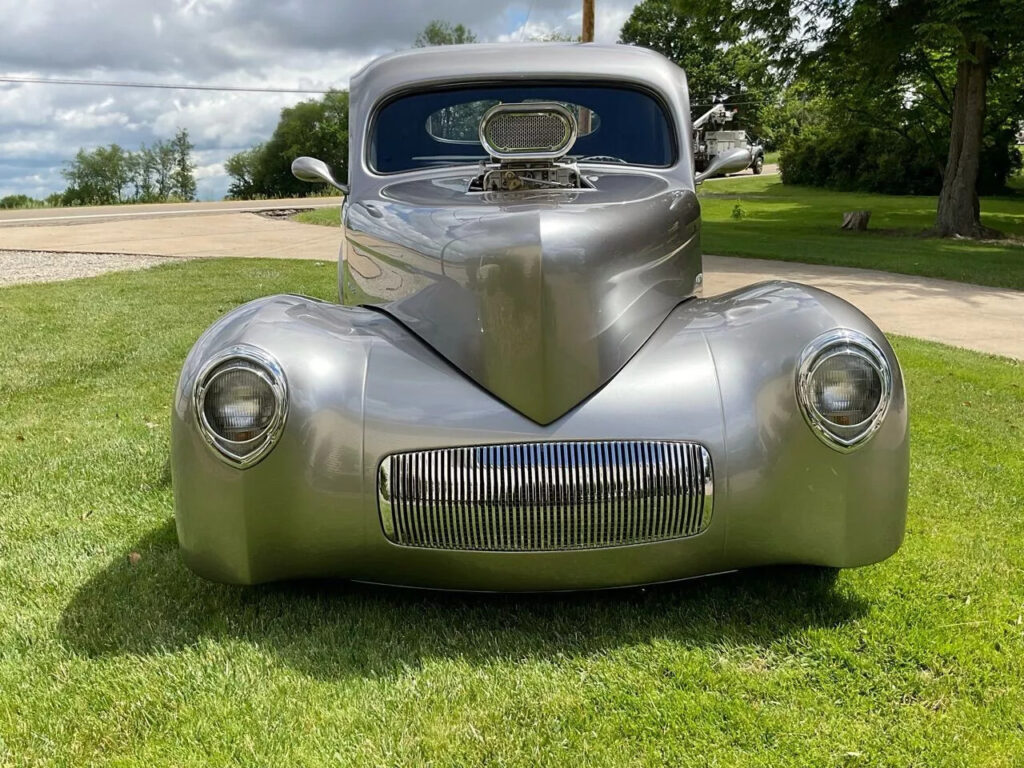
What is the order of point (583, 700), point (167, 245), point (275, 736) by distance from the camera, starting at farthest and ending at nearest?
point (167, 245) < point (583, 700) < point (275, 736)

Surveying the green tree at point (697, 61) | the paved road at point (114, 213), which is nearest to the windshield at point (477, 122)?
the paved road at point (114, 213)

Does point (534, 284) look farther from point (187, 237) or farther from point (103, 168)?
point (103, 168)

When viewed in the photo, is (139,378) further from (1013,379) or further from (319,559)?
(1013,379)

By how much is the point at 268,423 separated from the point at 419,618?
71cm

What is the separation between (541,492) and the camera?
207cm

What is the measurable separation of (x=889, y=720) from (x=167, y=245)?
14.7m

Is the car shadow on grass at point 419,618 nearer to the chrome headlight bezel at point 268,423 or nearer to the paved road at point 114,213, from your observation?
the chrome headlight bezel at point 268,423

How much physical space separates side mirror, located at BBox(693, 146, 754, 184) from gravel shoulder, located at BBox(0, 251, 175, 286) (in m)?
8.96

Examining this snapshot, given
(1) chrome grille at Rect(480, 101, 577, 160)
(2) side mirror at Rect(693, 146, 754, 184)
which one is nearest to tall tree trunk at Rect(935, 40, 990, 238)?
(2) side mirror at Rect(693, 146, 754, 184)

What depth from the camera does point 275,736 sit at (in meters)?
1.88

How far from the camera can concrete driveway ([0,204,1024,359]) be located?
7113 millimetres

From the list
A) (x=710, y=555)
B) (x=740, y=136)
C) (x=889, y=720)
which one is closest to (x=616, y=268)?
(x=710, y=555)

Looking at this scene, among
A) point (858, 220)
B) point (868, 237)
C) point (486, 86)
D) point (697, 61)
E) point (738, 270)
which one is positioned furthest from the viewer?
point (697, 61)

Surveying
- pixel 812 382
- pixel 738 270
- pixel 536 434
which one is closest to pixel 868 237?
pixel 738 270
